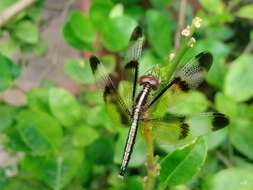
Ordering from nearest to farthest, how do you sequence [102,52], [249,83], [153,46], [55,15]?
[249,83], [153,46], [102,52], [55,15]

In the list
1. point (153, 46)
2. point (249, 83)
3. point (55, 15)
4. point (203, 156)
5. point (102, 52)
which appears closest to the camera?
point (203, 156)

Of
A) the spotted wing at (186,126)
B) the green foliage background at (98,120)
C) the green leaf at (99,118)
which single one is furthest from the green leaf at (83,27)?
the spotted wing at (186,126)

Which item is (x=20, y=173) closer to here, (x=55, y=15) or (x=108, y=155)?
(x=108, y=155)

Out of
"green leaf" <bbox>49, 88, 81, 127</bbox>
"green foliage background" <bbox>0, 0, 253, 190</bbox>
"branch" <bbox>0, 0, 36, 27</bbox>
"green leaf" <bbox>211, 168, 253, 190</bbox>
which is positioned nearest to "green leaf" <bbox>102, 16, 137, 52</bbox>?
"green foliage background" <bbox>0, 0, 253, 190</bbox>

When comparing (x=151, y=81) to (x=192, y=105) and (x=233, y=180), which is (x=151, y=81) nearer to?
(x=233, y=180)

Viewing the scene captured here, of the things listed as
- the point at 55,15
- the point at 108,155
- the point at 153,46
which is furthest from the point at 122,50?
the point at 55,15

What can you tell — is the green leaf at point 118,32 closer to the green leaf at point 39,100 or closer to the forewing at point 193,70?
the green leaf at point 39,100
